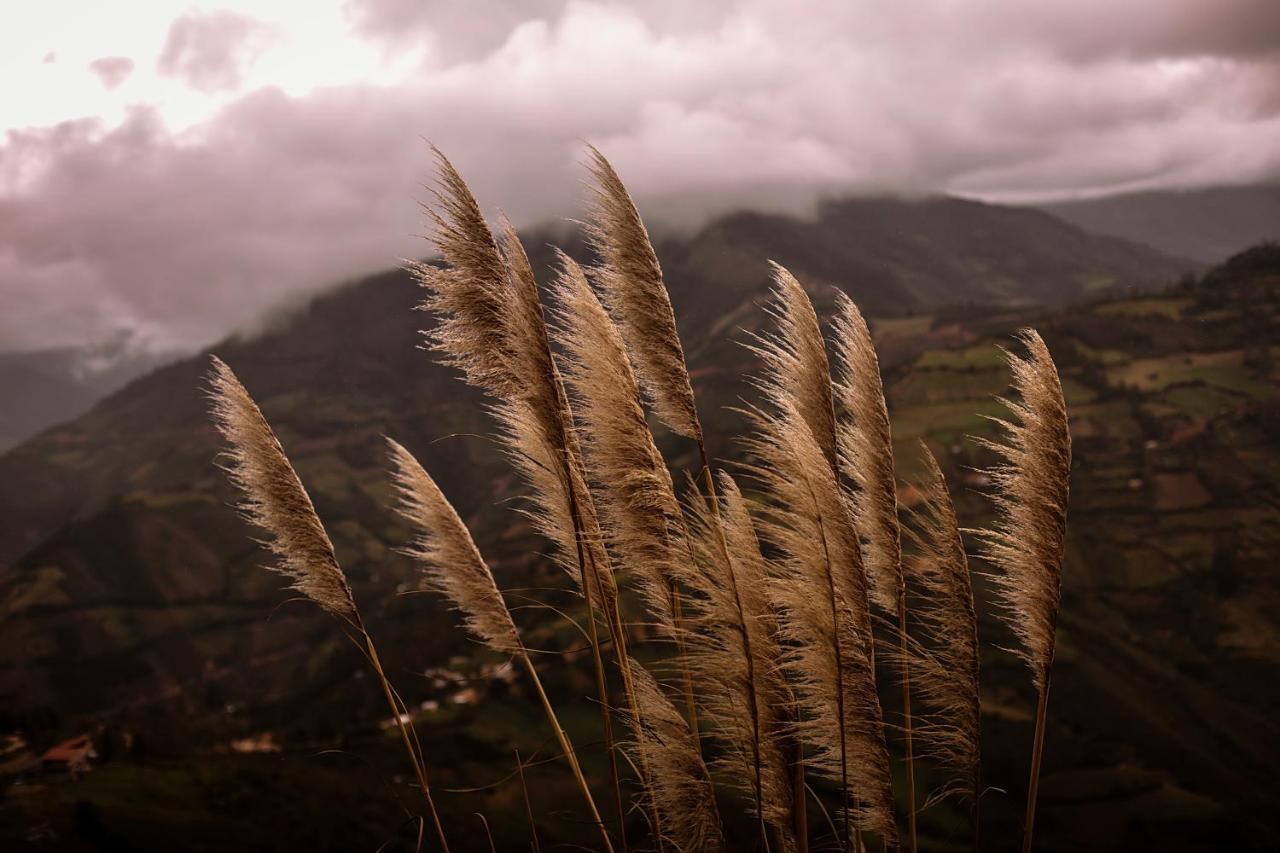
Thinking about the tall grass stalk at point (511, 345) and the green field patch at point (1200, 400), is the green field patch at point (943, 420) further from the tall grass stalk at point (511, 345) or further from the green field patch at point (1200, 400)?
the tall grass stalk at point (511, 345)

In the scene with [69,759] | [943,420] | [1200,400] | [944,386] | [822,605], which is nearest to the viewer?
[822,605]

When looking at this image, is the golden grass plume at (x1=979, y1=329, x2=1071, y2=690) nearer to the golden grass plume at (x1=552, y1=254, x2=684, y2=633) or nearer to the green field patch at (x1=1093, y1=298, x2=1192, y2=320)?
the golden grass plume at (x1=552, y1=254, x2=684, y2=633)

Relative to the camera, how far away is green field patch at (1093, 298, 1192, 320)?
18262 centimetres

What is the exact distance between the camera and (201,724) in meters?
127

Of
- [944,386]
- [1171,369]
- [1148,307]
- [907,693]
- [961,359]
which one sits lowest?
[1171,369]

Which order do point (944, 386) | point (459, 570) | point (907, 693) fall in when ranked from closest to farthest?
point (459, 570)
point (907, 693)
point (944, 386)

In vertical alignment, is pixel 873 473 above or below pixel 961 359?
above

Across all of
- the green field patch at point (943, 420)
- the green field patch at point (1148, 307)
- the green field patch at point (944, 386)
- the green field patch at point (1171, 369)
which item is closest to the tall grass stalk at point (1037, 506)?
the green field patch at point (943, 420)

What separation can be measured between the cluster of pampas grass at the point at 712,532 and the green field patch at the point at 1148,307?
8479 inches

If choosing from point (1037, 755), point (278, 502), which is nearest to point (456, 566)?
point (278, 502)

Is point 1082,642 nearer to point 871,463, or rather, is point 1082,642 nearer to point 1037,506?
point 1037,506

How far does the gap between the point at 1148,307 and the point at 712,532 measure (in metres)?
225

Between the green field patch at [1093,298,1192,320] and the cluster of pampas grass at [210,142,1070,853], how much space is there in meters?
215

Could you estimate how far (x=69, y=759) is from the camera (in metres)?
81.9
